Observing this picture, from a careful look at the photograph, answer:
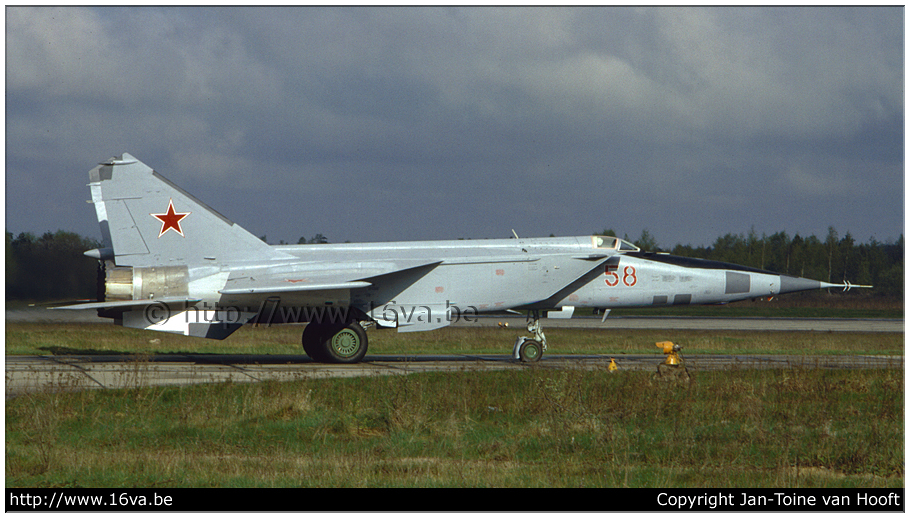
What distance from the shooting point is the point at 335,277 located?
16.5 metres

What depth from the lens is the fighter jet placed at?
15945mm

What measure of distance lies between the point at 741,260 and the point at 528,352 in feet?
154

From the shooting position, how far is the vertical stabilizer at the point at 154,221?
53.8ft

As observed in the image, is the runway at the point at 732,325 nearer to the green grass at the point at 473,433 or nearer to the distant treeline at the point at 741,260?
the distant treeline at the point at 741,260

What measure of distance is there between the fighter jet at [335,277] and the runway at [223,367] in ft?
3.09

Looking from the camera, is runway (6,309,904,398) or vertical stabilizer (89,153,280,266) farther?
vertical stabilizer (89,153,280,266)

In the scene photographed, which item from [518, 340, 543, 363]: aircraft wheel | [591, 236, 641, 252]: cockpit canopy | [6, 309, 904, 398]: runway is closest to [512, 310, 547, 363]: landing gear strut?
[518, 340, 543, 363]: aircraft wheel

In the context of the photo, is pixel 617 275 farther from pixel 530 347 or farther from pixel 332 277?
pixel 332 277

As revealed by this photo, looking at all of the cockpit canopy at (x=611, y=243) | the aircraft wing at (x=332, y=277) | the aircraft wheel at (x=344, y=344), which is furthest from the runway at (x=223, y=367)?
the cockpit canopy at (x=611, y=243)

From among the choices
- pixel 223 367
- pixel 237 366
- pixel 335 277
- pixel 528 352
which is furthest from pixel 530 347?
pixel 223 367

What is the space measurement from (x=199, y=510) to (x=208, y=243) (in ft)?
37.8

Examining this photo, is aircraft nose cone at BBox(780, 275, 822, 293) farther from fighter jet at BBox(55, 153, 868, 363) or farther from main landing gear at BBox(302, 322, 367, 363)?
main landing gear at BBox(302, 322, 367, 363)

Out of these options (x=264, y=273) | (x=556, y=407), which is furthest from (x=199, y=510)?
(x=264, y=273)

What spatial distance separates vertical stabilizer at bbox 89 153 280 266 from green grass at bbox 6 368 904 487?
5972mm
